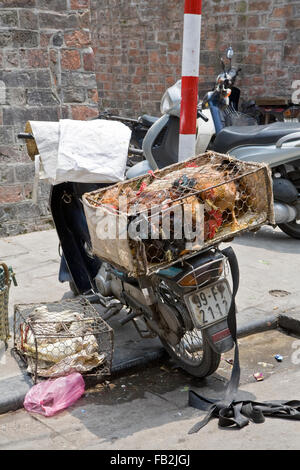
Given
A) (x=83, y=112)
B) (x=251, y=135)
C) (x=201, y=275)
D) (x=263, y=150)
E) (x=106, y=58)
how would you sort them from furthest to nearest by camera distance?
(x=106, y=58), (x=83, y=112), (x=251, y=135), (x=263, y=150), (x=201, y=275)

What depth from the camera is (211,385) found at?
371 cm

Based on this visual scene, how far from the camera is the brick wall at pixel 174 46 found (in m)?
10.5

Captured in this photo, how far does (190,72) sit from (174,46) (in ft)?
27.0

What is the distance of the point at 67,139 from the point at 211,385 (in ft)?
5.96

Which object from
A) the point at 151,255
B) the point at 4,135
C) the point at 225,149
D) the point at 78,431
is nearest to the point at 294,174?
the point at 225,149

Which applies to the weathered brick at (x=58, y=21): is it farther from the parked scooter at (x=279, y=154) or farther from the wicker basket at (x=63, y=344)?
the wicker basket at (x=63, y=344)

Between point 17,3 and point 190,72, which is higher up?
point 17,3

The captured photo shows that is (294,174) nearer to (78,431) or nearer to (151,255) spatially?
(151,255)

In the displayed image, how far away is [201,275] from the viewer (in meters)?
3.29

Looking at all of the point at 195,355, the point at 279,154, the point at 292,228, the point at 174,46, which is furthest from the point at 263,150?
the point at 174,46

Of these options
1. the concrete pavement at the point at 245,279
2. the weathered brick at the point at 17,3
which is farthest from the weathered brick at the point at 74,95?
the concrete pavement at the point at 245,279

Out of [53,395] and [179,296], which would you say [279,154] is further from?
[53,395]

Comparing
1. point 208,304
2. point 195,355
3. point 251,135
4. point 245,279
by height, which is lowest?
point 245,279

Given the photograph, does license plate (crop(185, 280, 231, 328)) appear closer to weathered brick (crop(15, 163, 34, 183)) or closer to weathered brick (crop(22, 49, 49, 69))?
weathered brick (crop(15, 163, 34, 183))
